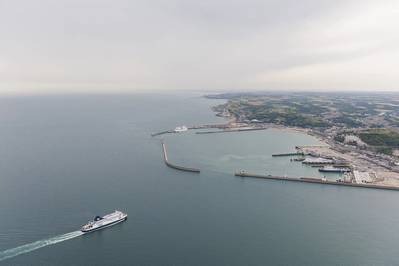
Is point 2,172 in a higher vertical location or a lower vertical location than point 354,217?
higher

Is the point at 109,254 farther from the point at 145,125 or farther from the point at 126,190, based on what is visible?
the point at 145,125

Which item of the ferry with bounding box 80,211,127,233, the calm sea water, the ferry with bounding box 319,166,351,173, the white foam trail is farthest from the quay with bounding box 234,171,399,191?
the white foam trail

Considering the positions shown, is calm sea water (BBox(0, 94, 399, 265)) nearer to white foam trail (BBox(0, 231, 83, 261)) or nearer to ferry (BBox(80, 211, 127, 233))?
white foam trail (BBox(0, 231, 83, 261))

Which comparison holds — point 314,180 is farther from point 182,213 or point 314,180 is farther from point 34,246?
→ point 34,246

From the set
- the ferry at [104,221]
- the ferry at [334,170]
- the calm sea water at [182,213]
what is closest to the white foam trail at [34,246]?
the calm sea water at [182,213]

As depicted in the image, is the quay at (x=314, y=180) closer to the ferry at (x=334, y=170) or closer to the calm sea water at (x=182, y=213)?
the calm sea water at (x=182, y=213)

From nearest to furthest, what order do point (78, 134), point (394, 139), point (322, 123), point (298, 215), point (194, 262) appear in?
point (194, 262)
point (298, 215)
point (394, 139)
point (78, 134)
point (322, 123)

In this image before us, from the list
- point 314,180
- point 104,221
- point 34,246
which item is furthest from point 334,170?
point 34,246

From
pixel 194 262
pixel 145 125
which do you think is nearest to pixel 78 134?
pixel 145 125
